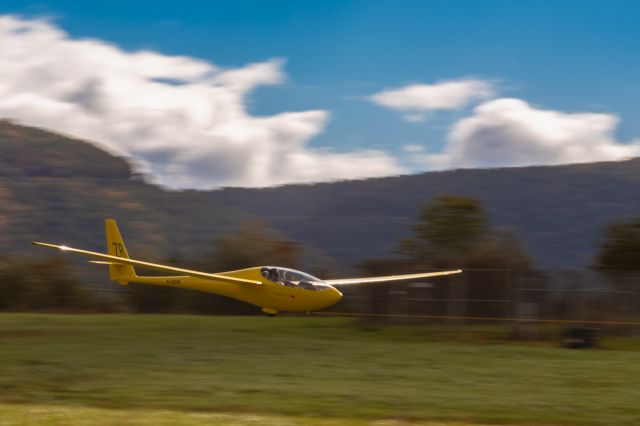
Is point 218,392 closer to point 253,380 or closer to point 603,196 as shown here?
point 253,380

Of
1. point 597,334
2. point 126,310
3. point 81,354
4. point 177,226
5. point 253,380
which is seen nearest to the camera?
point 253,380

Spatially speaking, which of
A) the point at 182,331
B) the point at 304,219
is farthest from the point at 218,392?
the point at 304,219

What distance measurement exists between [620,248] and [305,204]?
297 ft

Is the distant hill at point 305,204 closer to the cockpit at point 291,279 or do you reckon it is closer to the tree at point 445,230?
the tree at point 445,230

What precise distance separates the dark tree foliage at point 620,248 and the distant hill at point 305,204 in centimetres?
5514

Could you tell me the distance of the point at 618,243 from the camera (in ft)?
178

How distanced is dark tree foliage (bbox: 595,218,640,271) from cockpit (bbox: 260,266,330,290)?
25.8m

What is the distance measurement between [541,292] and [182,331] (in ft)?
45.0

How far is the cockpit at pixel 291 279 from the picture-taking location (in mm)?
33094

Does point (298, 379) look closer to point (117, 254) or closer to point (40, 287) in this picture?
point (117, 254)

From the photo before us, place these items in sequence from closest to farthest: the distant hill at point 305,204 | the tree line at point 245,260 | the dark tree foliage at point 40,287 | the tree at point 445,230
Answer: the tree line at point 245,260, the dark tree foliage at point 40,287, the tree at point 445,230, the distant hill at point 305,204

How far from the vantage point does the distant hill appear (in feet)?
378

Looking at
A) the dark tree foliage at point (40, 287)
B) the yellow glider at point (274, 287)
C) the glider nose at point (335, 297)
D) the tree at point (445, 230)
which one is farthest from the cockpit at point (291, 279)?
the tree at point (445, 230)

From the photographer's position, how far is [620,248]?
54.2 meters
